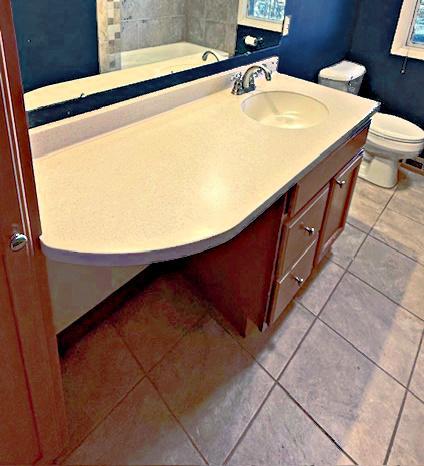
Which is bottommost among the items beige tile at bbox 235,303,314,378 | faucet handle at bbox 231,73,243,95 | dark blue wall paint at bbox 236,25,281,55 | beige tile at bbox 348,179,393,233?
beige tile at bbox 235,303,314,378

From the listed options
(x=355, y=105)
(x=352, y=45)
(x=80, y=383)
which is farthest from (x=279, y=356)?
Answer: (x=352, y=45)

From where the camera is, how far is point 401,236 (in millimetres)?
2293

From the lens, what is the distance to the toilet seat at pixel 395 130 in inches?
98.2

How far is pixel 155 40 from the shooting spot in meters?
1.26

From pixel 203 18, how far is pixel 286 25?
0.69 meters

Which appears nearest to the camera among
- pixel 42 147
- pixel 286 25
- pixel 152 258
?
pixel 152 258

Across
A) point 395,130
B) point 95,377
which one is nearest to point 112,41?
point 95,377

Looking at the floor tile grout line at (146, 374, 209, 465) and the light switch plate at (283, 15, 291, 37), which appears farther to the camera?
the light switch plate at (283, 15, 291, 37)

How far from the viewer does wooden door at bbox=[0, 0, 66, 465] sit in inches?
25.5

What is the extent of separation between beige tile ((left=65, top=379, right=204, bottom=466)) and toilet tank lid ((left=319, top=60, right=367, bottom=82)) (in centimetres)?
222

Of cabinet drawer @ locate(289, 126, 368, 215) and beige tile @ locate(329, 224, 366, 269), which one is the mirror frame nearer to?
cabinet drawer @ locate(289, 126, 368, 215)

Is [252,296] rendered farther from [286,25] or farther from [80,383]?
[286,25]

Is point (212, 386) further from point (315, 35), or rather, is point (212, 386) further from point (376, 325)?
point (315, 35)

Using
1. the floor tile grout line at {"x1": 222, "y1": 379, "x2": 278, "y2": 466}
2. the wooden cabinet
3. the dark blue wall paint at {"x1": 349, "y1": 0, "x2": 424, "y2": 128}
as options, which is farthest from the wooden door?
the dark blue wall paint at {"x1": 349, "y1": 0, "x2": 424, "y2": 128}
